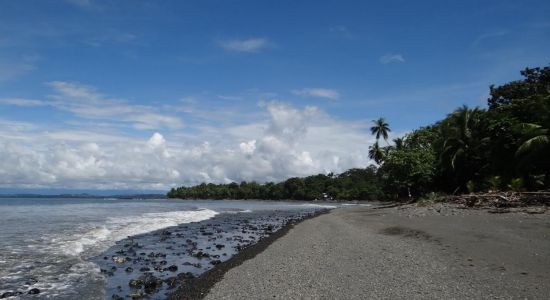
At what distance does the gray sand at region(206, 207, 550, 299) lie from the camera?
9.52 meters

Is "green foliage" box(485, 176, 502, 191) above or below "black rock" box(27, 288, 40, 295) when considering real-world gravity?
above

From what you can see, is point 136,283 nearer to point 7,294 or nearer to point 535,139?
point 7,294

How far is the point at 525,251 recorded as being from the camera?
12961mm

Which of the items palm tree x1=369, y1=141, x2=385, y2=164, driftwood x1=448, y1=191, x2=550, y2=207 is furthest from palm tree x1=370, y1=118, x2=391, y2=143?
driftwood x1=448, y1=191, x2=550, y2=207

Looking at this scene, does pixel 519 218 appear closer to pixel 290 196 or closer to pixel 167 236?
pixel 167 236

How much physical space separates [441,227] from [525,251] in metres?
7.29

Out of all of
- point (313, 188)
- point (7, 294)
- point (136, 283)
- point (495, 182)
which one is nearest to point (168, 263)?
point (136, 283)

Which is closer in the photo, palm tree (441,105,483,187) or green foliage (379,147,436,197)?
palm tree (441,105,483,187)

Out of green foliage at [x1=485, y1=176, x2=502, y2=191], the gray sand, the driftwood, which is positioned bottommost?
the gray sand

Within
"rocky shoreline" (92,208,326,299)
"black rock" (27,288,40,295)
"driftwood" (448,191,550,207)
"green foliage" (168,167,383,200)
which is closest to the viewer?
"black rock" (27,288,40,295)

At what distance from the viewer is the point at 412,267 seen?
1181 centimetres

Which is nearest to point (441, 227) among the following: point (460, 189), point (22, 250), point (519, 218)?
point (519, 218)

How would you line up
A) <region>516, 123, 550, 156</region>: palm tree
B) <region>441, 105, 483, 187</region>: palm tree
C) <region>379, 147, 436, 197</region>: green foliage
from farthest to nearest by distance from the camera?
<region>379, 147, 436, 197</region>: green foliage, <region>441, 105, 483, 187</region>: palm tree, <region>516, 123, 550, 156</region>: palm tree

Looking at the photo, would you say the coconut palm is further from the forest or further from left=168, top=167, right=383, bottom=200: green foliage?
left=168, top=167, right=383, bottom=200: green foliage
